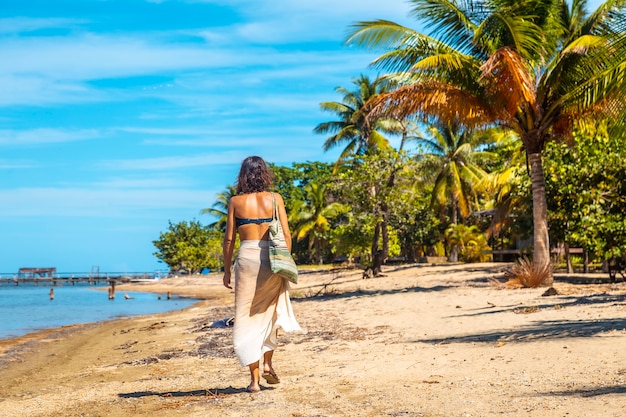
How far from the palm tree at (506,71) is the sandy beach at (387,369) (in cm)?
514

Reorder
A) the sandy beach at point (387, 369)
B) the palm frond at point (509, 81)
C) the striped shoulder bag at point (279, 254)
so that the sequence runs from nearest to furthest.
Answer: the sandy beach at point (387, 369), the striped shoulder bag at point (279, 254), the palm frond at point (509, 81)

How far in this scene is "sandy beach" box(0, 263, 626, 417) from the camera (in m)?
5.47

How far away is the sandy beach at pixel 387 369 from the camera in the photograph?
18.0ft

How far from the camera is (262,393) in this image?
631 centimetres

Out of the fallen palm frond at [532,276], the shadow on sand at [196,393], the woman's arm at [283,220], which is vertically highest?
A: the woman's arm at [283,220]

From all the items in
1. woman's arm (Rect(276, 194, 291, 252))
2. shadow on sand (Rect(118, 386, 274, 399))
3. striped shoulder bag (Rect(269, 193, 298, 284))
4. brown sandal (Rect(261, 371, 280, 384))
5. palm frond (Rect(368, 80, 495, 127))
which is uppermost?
palm frond (Rect(368, 80, 495, 127))

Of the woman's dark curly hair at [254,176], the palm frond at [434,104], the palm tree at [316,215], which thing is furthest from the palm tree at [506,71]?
the palm tree at [316,215]

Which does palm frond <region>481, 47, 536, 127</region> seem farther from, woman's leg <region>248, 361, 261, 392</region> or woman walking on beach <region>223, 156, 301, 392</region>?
woman's leg <region>248, 361, 261, 392</region>

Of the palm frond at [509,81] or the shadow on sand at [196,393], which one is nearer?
the shadow on sand at [196,393]

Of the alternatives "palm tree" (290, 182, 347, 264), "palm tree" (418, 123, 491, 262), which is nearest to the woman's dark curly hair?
"palm tree" (418, 123, 491, 262)

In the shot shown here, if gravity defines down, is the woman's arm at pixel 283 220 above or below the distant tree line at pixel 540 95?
below

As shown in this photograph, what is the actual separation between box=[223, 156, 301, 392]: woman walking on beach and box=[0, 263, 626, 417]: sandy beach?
48 centimetres

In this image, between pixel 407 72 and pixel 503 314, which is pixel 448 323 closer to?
pixel 503 314

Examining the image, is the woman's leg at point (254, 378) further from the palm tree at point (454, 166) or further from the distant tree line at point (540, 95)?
the palm tree at point (454, 166)
